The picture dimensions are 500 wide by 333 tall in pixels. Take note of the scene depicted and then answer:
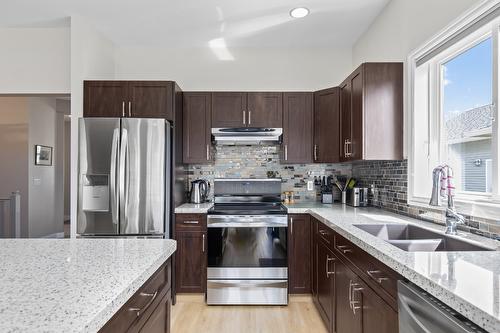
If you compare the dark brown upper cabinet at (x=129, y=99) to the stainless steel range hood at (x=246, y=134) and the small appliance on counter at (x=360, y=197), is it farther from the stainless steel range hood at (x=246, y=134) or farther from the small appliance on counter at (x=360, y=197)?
the small appliance on counter at (x=360, y=197)

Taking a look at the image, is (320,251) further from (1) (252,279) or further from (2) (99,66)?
(2) (99,66)

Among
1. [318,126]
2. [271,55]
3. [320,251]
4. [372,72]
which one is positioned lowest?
[320,251]

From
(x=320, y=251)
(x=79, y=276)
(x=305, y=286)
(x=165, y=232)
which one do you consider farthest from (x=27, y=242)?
(x=305, y=286)

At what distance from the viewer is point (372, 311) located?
1.50m

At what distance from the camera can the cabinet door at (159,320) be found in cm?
120

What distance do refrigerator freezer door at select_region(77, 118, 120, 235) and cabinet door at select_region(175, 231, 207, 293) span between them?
0.65 m

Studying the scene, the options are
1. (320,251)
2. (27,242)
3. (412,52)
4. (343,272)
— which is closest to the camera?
(27,242)

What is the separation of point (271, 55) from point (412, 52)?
175cm

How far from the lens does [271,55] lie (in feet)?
12.2

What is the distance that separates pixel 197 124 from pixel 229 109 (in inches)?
15.4

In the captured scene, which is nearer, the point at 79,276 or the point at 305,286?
the point at 79,276

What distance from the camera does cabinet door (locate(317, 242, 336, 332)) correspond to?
225 cm

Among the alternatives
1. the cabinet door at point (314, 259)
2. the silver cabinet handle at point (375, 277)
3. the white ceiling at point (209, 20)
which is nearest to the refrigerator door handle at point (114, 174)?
the white ceiling at point (209, 20)

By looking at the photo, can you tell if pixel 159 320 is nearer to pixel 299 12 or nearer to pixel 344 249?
pixel 344 249
